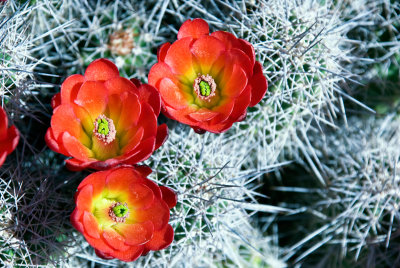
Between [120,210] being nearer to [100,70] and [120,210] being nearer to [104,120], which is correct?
[104,120]

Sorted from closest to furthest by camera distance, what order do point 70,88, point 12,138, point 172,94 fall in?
point 12,138
point 70,88
point 172,94

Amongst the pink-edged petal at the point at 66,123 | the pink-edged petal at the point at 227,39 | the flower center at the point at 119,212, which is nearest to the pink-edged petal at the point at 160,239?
the flower center at the point at 119,212

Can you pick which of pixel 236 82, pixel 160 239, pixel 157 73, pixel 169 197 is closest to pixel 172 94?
pixel 157 73

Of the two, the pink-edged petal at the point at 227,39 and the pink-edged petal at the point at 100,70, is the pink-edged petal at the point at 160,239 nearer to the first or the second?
the pink-edged petal at the point at 100,70

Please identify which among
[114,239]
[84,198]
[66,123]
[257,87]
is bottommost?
[114,239]

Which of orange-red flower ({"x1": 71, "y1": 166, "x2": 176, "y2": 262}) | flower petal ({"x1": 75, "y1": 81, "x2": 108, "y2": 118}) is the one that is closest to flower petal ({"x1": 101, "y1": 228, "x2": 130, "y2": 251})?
orange-red flower ({"x1": 71, "y1": 166, "x2": 176, "y2": 262})

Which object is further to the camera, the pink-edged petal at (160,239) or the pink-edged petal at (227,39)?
the pink-edged petal at (227,39)
